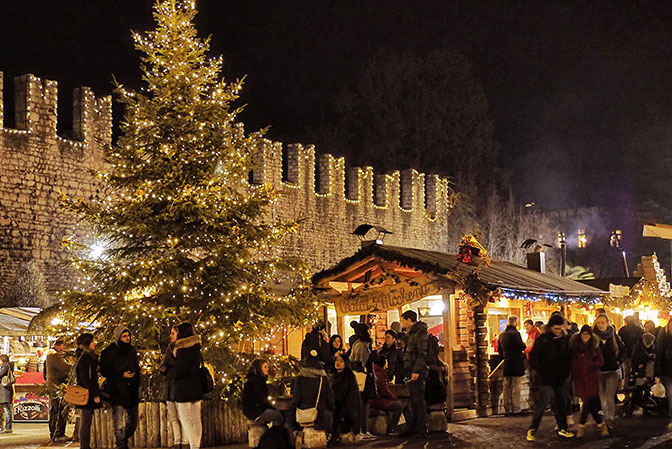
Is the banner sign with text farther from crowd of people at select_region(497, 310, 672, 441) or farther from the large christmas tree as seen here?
the large christmas tree

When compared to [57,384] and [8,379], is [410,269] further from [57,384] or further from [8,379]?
[8,379]

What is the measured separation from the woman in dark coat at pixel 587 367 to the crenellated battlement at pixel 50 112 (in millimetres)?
11722

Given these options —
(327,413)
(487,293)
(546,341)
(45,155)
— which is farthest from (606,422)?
(45,155)

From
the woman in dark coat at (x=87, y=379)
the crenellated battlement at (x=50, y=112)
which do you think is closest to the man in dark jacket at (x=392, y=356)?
the woman in dark coat at (x=87, y=379)

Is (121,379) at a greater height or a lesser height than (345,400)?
greater

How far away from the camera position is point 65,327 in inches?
453

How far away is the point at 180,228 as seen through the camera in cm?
1195

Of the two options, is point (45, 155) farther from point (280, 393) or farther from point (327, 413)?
point (327, 413)

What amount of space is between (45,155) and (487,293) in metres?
11.7

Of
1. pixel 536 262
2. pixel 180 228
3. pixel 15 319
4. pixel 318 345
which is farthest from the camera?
pixel 536 262

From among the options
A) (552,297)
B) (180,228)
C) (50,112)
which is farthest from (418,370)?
(50,112)

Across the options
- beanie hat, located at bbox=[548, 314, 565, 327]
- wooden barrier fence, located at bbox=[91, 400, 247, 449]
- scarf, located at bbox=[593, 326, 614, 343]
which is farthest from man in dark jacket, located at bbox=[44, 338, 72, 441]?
scarf, located at bbox=[593, 326, 614, 343]

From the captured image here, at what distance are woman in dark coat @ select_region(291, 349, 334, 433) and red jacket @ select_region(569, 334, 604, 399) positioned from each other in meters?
2.77

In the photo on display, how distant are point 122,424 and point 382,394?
3.09 m
